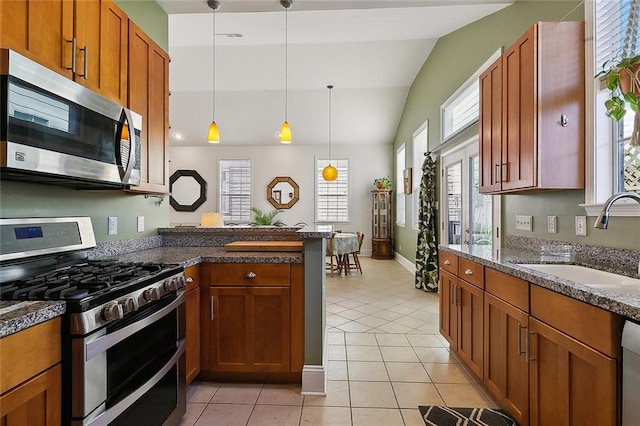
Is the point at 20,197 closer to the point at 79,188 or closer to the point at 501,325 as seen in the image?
the point at 79,188

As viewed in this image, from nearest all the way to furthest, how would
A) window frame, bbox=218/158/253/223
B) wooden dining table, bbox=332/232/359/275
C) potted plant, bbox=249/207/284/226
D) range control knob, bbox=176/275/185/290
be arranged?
range control knob, bbox=176/275/185/290 → wooden dining table, bbox=332/232/359/275 → potted plant, bbox=249/207/284/226 → window frame, bbox=218/158/253/223

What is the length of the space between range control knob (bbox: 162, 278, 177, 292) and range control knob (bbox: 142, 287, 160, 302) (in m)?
0.08

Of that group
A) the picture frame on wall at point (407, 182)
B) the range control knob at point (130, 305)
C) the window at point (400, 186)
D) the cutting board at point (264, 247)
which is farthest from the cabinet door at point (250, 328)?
the window at point (400, 186)

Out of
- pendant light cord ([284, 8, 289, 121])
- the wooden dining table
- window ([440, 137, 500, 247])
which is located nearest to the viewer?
window ([440, 137, 500, 247])

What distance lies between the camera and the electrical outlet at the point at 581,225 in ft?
6.49

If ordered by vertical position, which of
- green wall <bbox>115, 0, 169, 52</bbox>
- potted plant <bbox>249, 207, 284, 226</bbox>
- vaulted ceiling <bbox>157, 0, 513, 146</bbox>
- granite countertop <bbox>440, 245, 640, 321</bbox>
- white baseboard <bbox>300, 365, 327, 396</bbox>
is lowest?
white baseboard <bbox>300, 365, 327, 396</bbox>

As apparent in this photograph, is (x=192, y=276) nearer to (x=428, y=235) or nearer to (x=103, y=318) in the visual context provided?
(x=103, y=318)

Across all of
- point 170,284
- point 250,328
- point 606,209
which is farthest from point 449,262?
point 170,284

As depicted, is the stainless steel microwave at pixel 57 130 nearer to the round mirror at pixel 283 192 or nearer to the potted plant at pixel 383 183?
the potted plant at pixel 383 183

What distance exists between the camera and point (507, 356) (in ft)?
5.77

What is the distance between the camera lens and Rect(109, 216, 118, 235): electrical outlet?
223 cm

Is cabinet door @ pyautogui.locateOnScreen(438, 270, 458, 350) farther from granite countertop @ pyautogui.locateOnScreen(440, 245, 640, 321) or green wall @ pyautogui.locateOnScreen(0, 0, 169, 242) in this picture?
green wall @ pyautogui.locateOnScreen(0, 0, 169, 242)

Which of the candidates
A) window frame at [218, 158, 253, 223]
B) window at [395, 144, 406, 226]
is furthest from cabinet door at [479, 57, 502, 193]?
window frame at [218, 158, 253, 223]

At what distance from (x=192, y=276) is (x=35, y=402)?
1.04m
